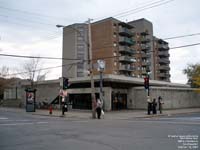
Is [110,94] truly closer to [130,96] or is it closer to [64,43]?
[130,96]

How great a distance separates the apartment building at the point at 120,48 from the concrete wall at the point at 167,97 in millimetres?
22651

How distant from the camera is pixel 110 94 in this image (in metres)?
37.7

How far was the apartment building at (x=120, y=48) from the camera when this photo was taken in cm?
7756

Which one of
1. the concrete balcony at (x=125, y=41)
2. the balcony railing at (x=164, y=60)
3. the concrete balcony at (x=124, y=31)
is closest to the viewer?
the concrete balcony at (x=125, y=41)

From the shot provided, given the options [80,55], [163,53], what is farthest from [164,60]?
[80,55]

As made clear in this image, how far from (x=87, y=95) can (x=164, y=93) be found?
11175 mm

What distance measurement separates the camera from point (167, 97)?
4234 centimetres

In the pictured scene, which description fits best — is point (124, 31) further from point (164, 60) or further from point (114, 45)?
point (164, 60)

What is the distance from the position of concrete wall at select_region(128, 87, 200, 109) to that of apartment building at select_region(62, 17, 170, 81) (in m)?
22.7

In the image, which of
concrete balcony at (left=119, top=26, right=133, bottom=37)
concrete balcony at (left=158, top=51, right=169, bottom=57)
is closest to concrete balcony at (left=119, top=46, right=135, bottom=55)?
concrete balcony at (left=119, top=26, right=133, bottom=37)

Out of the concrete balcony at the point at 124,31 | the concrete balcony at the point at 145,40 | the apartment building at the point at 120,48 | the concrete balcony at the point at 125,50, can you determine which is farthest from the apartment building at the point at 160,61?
the concrete balcony at the point at 125,50

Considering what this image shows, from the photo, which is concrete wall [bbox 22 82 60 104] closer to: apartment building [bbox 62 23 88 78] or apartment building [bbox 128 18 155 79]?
apartment building [bbox 62 23 88 78]

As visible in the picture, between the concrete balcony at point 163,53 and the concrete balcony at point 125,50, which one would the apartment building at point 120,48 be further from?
the concrete balcony at point 163,53

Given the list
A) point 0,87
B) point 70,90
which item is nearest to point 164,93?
point 70,90
